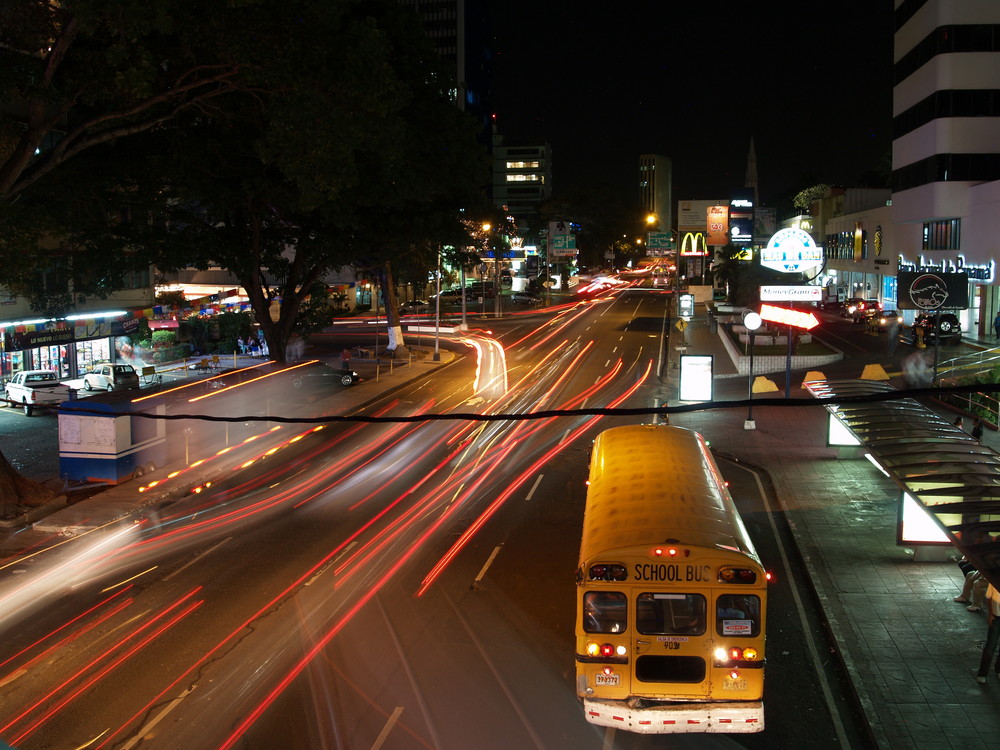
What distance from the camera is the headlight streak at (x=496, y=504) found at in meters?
15.3

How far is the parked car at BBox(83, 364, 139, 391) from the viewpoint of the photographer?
36.1 meters

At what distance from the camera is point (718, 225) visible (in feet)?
269

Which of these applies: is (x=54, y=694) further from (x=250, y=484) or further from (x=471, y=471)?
(x=471, y=471)

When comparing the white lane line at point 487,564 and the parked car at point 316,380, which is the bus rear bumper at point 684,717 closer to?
the white lane line at point 487,564

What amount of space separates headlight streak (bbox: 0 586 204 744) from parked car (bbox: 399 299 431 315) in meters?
69.6

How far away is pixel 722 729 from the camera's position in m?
9.29

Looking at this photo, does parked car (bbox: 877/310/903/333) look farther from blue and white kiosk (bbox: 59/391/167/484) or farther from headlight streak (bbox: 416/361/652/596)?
blue and white kiosk (bbox: 59/391/167/484)

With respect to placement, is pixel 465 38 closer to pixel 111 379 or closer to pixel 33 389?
pixel 111 379

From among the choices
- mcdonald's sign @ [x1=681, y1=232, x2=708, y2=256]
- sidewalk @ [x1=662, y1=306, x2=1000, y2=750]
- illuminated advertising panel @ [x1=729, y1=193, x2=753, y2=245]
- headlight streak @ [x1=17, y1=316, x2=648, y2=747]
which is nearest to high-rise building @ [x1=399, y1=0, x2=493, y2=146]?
mcdonald's sign @ [x1=681, y1=232, x2=708, y2=256]

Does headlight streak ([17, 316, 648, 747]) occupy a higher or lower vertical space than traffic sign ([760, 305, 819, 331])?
lower

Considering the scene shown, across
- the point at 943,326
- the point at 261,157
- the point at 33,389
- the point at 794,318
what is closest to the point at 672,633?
the point at 261,157

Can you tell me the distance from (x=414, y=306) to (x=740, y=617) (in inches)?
3190

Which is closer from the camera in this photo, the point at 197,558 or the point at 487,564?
the point at 487,564

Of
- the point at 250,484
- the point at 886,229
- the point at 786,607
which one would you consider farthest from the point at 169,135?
the point at 886,229
